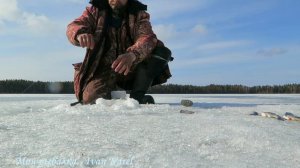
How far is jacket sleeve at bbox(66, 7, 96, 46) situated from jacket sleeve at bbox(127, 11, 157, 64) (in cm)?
42

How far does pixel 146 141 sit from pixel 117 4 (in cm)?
242

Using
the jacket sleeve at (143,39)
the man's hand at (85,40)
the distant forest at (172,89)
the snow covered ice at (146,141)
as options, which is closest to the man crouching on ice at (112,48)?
the jacket sleeve at (143,39)

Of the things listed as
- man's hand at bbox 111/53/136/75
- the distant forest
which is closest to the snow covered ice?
man's hand at bbox 111/53/136/75

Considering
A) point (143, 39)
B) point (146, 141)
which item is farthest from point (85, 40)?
point (146, 141)

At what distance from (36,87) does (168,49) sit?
8.37m

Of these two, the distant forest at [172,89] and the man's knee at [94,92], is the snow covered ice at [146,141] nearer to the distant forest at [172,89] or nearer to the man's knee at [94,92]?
the man's knee at [94,92]

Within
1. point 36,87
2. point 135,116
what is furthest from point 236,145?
point 36,87

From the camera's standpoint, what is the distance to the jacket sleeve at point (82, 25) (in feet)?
12.0

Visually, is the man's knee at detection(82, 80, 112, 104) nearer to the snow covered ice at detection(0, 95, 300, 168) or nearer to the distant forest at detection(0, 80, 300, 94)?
the snow covered ice at detection(0, 95, 300, 168)

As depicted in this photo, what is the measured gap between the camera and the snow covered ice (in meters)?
1.52

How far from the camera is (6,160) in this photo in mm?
1484

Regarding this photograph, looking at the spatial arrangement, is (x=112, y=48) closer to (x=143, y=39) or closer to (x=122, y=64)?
(x=143, y=39)

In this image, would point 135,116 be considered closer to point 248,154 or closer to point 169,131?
point 169,131

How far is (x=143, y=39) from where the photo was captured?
12.6ft
